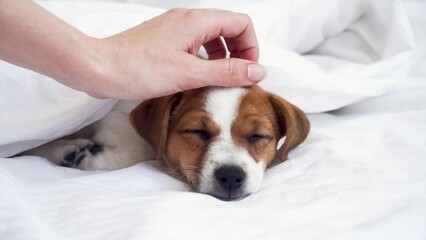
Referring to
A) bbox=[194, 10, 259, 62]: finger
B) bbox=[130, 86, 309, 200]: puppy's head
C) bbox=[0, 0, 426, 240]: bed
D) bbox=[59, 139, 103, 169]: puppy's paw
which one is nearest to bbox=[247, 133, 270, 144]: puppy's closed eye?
bbox=[130, 86, 309, 200]: puppy's head

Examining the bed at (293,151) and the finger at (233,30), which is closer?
the bed at (293,151)

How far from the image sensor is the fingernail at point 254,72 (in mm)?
1431

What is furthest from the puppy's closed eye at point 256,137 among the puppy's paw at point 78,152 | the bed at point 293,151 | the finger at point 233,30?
the puppy's paw at point 78,152

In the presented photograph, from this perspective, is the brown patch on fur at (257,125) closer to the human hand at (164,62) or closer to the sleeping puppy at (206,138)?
the sleeping puppy at (206,138)

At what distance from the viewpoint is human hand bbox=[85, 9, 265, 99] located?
1.25 metres

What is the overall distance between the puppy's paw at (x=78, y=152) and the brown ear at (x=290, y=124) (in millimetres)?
651

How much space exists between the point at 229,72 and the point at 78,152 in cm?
62

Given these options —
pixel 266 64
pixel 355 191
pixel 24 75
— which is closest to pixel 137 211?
pixel 355 191

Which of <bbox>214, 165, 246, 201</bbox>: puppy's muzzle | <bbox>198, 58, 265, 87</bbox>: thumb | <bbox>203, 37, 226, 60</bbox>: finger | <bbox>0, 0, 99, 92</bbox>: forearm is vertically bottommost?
<bbox>214, 165, 246, 201</bbox>: puppy's muzzle

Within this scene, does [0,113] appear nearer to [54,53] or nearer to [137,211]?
[54,53]

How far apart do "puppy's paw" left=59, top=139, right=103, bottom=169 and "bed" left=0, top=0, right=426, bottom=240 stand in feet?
0.25

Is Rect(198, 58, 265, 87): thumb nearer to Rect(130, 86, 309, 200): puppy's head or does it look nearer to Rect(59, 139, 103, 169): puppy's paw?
Rect(130, 86, 309, 200): puppy's head

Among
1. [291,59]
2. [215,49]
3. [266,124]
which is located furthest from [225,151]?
[291,59]

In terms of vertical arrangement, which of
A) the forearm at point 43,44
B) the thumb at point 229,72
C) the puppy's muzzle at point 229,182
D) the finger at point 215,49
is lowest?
the puppy's muzzle at point 229,182
